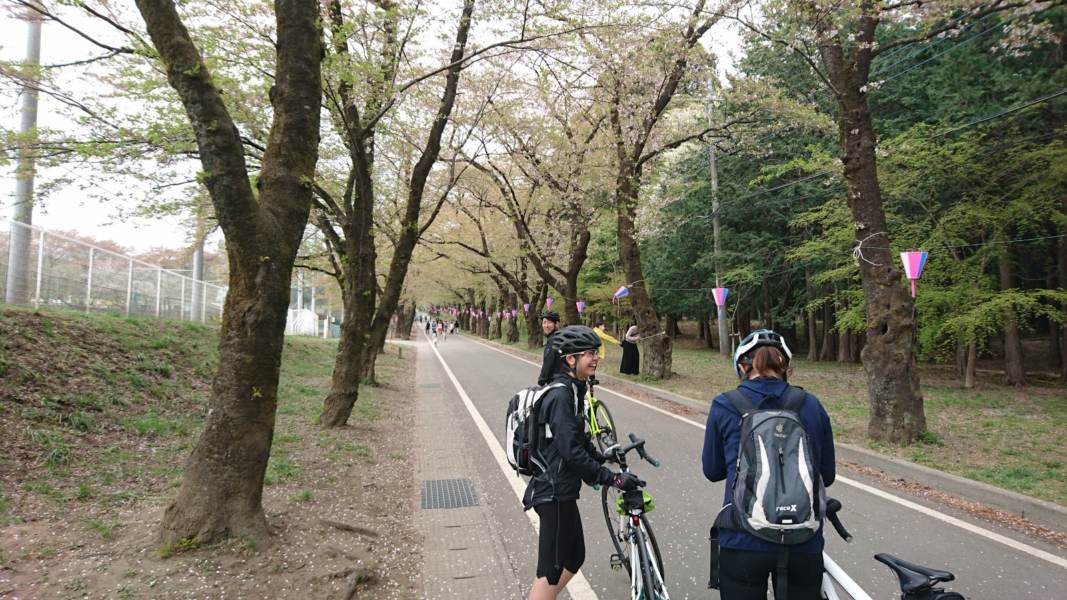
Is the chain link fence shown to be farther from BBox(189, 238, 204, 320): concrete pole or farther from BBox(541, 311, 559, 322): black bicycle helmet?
BBox(541, 311, 559, 322): black bicycle helmet

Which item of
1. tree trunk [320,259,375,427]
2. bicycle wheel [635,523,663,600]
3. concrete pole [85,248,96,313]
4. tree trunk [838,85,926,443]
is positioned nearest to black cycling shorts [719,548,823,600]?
bicycle wheel [635,523,663,600]

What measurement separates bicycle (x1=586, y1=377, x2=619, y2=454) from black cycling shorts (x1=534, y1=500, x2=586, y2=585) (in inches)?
114

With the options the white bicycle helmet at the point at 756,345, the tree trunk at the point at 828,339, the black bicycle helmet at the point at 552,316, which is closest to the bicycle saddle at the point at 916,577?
the white bicycle helmet at the point at 756,345

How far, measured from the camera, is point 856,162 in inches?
345

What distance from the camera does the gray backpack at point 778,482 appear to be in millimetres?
2062

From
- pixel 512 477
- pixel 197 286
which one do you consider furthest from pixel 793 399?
pixel 197 286

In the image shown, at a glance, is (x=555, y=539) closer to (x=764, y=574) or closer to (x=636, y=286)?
(x=764, y=574)

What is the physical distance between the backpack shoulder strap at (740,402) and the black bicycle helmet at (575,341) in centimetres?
94

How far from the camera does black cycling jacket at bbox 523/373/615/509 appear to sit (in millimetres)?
2861

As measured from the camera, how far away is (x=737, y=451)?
233 cm

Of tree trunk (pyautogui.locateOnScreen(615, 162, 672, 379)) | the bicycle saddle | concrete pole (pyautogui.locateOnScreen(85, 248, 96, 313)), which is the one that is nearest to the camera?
the bicycle saddle

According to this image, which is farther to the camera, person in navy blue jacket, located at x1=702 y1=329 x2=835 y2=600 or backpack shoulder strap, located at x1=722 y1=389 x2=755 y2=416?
backpack shoulder strap, located at x1=722 y1=389 x2=755 y2=416

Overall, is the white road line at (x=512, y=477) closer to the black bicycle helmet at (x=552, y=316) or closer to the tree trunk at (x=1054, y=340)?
the black bicycle helmet at (x=552, y=316)

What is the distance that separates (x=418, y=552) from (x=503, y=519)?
3.31 feet
